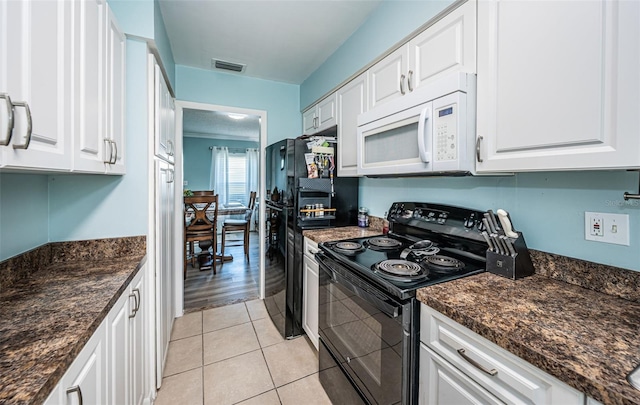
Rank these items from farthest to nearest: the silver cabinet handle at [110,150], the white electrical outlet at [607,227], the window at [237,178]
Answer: the window at [237,178] < the silver cabinet handle at [110,150] < the white electrical outlet at [607,227]

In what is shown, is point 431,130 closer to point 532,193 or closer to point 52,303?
point 532,193

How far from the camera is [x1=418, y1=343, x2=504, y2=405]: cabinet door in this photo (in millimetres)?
812

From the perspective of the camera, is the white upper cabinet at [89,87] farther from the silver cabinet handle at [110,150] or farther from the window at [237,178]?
the window at [237,178]

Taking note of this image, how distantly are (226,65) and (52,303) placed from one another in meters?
2.48

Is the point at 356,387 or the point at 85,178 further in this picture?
the point at 85,178

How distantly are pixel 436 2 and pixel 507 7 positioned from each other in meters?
0.45

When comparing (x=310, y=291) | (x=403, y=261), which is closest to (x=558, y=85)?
(x=403, y=261)

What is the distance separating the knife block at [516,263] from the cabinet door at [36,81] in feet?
5.29

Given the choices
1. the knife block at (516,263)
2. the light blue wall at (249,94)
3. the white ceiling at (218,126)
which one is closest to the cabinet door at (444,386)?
the knife block at (516,263)

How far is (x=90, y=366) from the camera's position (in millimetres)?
810

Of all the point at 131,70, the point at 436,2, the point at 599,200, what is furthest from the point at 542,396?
the point at 131,70

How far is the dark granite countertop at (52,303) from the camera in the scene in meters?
0.59

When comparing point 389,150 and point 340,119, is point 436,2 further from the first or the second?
point 340,119

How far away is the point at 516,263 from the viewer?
1.10m
